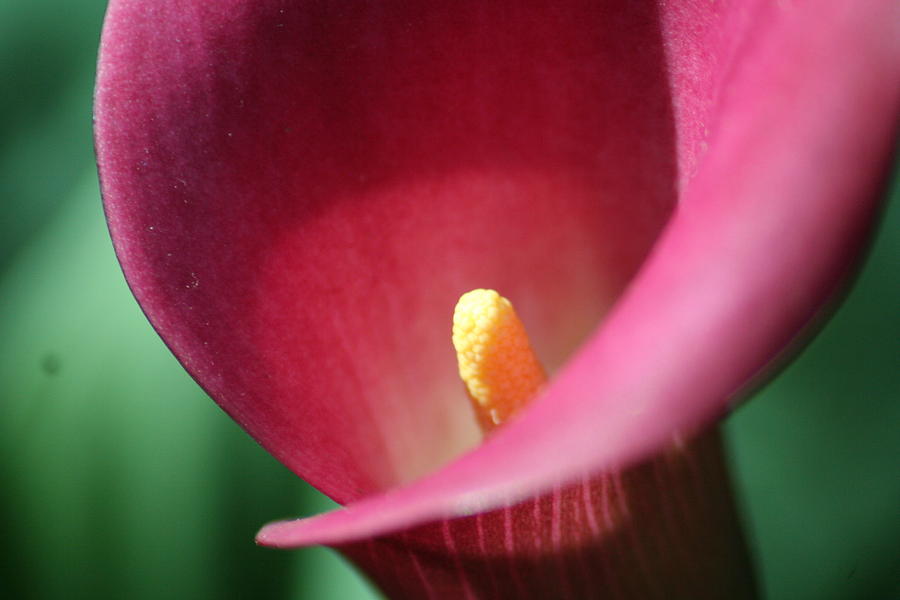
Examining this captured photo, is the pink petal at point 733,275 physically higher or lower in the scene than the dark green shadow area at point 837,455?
higher

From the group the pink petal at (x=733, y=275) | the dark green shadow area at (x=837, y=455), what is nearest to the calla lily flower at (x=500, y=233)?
the pink petal at (x=733, y=275)

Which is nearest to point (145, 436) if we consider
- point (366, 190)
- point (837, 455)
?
point (366, 190)

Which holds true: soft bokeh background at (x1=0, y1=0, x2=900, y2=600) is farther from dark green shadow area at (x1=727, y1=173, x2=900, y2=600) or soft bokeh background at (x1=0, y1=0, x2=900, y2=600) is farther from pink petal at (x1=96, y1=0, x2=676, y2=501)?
pink petal at (x1=96, y1=0, x2=676, y2=501)

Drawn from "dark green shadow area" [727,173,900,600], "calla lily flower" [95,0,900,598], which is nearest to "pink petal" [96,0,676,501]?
"calla lily flower" [95,0,900,598]

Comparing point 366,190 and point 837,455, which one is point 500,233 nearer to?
point 366,190

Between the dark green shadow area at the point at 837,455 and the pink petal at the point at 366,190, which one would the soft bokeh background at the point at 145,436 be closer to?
the dark green shadow area at the point at 837,455

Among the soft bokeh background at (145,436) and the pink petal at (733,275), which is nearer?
the pink petal at (733,275)


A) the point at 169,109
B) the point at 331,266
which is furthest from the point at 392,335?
the point at 169,109
